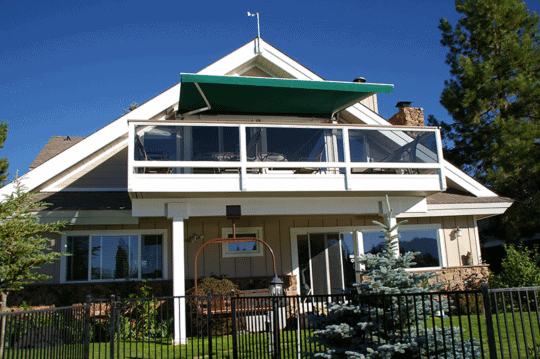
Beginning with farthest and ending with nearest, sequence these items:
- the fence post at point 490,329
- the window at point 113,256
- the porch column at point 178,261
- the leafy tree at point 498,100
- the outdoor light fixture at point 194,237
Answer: the leafy tree at point 498,100, the outdoor light fixture at point 194,237, the window at point 113,256, the porch column at point 178,261, the fence post at point 490,329

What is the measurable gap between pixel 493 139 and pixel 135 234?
14.7 m

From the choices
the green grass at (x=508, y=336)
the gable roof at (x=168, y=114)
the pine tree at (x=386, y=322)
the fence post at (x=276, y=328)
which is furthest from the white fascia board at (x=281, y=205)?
the pine tree at (x=386, y=322)

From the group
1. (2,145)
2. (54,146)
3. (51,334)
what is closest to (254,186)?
(51,334)

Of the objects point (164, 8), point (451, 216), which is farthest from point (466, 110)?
point (164, 8)

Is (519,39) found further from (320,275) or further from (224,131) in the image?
(224,131)

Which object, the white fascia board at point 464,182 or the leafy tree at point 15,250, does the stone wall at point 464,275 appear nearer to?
the white fascia board at point 464,182

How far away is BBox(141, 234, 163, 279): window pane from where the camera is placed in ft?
41.0

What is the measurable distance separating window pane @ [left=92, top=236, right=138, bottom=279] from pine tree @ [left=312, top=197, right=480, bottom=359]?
7.29 m

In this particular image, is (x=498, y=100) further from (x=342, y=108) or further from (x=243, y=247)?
(x=243, y=247)

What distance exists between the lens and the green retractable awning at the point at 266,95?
11.1m

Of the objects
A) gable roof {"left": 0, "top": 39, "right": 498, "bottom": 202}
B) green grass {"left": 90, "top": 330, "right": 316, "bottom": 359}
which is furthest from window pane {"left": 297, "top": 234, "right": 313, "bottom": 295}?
green grass {"left": 90, "top": 330, "right": 316, "bottom": 359}

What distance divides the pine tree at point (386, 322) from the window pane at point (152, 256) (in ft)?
23.2

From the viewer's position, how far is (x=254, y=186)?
34.3 feet

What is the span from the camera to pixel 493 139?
19.6 m
